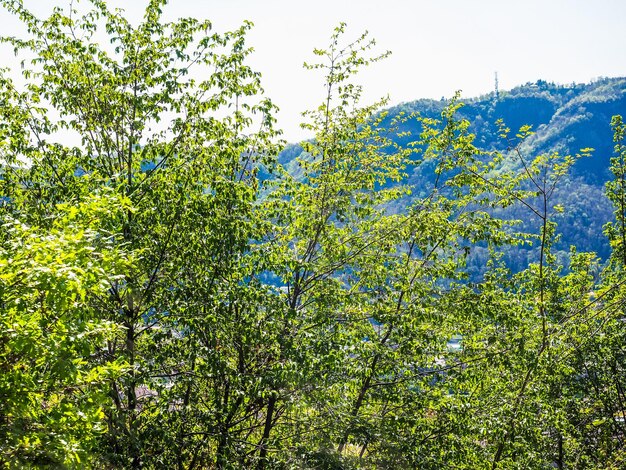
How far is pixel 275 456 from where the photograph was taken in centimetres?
959

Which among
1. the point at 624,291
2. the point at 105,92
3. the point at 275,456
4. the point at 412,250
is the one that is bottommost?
the point at 275,456

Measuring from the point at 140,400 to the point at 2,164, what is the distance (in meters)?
4.79

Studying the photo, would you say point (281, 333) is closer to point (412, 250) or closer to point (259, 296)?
point (259, 296)

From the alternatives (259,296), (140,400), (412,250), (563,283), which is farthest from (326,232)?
(563,283)

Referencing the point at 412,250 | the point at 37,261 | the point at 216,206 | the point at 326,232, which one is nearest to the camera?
the point at 37,261

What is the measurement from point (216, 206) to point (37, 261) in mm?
4971

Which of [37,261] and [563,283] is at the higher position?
[563,283]

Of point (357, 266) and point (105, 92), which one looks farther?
point (357, 266)

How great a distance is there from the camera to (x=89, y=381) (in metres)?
5.26

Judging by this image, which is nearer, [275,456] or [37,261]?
Answer: [37,261]

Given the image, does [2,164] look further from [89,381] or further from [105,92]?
[89,381]

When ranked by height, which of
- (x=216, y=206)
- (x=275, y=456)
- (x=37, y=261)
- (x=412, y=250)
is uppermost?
(x=412, y=250)

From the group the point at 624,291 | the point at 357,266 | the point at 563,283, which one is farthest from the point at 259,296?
the point at 563,283

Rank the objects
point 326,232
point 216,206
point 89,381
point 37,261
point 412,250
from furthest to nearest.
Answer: point 412,250 < point 326,232 < point 216,206 < point 89,381 < point 37,261
